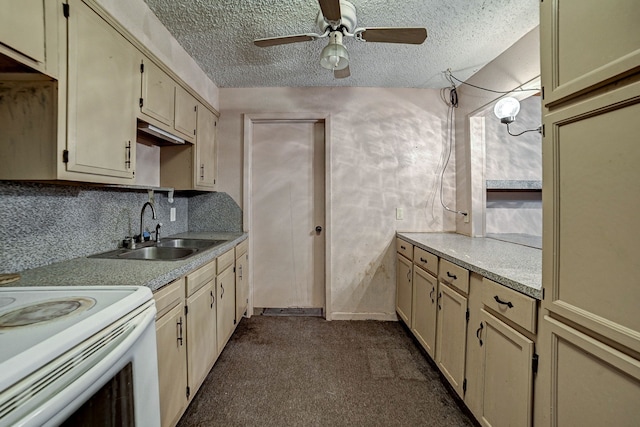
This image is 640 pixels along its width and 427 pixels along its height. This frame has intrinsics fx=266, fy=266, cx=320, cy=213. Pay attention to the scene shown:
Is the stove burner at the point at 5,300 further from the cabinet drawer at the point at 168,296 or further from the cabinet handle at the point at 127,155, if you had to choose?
the cabinet handle at the point at 127,155

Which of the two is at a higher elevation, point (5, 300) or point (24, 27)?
point (24, 27)

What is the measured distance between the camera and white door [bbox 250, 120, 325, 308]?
2873 mm

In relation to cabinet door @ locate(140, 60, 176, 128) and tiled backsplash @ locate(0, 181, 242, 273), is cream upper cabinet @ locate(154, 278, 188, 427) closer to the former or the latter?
tiled backsplash @ locate(0, 181, 242, 273)

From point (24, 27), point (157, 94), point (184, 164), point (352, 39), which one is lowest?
point (184, 164)

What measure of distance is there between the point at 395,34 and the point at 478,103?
1.30 m

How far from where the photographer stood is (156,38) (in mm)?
1752

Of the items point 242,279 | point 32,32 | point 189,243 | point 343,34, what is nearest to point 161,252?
point 189,243

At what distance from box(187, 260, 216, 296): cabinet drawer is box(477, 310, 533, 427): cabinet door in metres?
1.57

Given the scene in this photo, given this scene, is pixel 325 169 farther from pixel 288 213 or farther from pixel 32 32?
pixel 32 32

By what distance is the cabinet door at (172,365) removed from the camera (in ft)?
4.05

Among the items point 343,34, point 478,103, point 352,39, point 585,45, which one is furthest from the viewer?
point 478,103

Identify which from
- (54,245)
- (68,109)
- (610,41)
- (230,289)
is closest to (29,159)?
(68,109)

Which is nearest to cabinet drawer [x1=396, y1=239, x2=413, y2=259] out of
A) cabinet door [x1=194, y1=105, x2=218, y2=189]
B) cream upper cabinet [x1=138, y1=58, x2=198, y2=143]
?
cabinet door [x1=194, y1=105, x2=218, y2=189]

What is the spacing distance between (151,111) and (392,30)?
1503 millimetres
